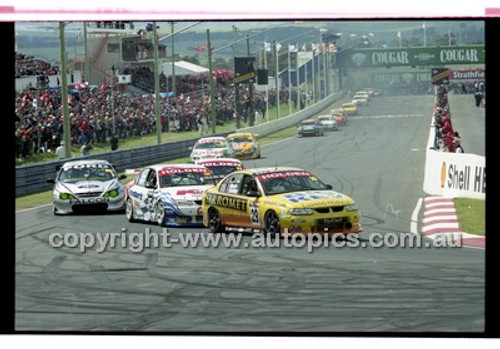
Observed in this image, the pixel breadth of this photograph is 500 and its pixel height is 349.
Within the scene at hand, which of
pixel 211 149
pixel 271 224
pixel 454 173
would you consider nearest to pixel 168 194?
pixel 211 149

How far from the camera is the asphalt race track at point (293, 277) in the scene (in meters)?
10.2

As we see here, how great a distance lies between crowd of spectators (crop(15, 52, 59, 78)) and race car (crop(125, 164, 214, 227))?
2167 mm

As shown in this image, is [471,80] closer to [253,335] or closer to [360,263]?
[360,263]

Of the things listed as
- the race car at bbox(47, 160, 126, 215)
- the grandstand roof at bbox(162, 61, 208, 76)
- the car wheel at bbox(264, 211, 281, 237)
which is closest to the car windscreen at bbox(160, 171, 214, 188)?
the race car at bbox(47, 160, 126, 215)

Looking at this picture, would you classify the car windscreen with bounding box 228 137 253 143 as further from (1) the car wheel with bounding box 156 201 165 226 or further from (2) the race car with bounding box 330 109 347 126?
(1) the car wheel with bounding box 156 201 165 226

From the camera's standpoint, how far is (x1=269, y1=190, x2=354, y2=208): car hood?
11.8 m

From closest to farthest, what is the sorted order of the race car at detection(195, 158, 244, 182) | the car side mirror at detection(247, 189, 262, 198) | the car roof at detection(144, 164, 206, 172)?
1. the car roof at detection(144, 164, 206, 172)
2. the race car at detection(195, 158, 244, 182)
3. the car side mirror at detection(247, 189, 262, 198)

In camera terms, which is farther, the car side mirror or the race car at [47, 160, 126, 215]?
the car side mirror

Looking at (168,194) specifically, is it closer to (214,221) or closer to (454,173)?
(214,221)

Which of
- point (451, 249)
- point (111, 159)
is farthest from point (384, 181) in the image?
point (111, 159)

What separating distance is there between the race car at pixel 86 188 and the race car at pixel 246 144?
132cm

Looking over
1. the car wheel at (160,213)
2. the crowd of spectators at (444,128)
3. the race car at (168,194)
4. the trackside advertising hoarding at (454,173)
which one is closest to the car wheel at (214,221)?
the race car at (168,194)

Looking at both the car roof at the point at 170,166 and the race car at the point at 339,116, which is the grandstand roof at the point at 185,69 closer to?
→ the car roof at the point at 170,166

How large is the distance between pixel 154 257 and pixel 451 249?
2.56m
